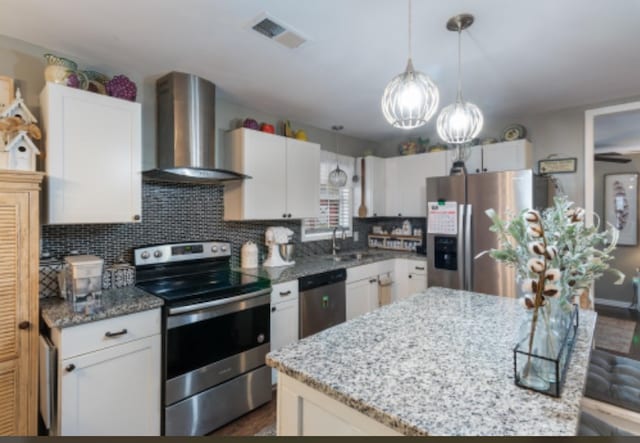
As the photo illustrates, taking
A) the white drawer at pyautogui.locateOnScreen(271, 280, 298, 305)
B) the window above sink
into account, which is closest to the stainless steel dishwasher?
the white drawer at pyautogui.locateOnScreen(271, 280, 298, 305)

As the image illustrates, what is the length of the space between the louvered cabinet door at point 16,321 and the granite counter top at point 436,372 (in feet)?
4.44

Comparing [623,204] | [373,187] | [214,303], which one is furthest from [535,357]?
[623,204]

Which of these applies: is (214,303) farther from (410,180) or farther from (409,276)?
(410,180)

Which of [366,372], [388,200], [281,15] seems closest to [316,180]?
[388,200]

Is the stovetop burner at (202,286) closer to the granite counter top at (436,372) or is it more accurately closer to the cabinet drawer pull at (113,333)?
the cabinet drawer pull at (113,333)

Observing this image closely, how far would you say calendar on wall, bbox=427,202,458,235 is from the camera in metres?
3.14

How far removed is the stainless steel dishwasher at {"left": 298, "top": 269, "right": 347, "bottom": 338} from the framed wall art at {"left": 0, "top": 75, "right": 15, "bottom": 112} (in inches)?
81.4

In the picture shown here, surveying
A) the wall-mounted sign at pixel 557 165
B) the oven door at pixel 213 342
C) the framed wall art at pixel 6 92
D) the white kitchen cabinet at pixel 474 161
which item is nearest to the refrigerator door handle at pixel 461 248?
the white kitchen cabinet at pixel 474 161

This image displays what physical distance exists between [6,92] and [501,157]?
3.78m

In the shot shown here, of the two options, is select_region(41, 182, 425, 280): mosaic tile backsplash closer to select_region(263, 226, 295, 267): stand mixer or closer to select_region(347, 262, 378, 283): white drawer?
select_region(263, 226, 295, 267): stand mixer

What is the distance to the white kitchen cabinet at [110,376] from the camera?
1570 mm

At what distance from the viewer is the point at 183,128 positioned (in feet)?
7.76

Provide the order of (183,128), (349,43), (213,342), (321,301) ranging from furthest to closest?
1. (321,301)
2. (183,128)
3. (213,342)
4. (349,43)

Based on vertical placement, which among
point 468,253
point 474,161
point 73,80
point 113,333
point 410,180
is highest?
point 73,80
